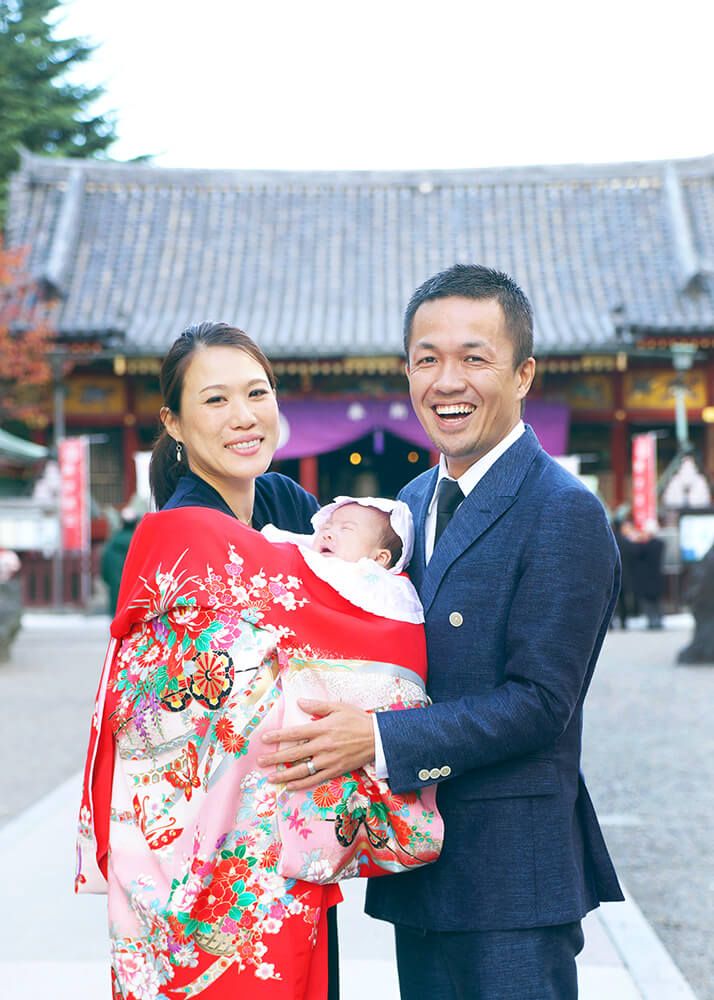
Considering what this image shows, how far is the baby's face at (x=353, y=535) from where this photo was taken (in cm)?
210

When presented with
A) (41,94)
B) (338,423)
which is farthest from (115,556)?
(41,94)

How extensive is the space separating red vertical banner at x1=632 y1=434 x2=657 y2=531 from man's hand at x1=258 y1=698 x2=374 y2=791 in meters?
14.1

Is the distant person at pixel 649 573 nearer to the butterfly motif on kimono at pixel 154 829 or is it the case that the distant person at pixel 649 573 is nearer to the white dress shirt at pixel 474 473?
the white dress shirt at pixel 474 473

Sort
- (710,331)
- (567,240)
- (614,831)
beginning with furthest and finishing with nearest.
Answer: (567,240) → (710,331) → (614,831)

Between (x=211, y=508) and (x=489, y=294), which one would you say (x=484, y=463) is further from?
(x=211, y=508)

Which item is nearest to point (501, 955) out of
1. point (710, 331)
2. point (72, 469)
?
point (72, 469)

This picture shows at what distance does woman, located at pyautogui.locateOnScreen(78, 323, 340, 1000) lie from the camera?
1.87 meters

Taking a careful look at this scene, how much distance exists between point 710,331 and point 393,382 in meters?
4.71

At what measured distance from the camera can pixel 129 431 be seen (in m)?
17.3

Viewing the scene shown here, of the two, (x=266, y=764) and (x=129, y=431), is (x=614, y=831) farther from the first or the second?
(x=129, y=431)

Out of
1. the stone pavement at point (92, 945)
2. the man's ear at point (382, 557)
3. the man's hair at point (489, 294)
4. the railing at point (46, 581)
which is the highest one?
the man's hair at point (489, 294)

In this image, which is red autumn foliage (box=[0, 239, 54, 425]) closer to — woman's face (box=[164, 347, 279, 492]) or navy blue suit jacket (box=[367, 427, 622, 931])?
woman's face (box=[164, 347, 279, 492])

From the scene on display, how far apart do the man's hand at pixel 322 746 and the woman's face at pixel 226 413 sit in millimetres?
560

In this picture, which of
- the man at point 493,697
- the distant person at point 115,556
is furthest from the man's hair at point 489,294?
the distant person at point 115,556
